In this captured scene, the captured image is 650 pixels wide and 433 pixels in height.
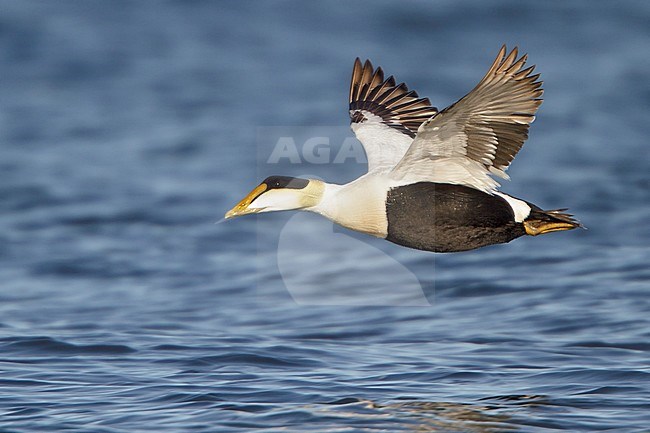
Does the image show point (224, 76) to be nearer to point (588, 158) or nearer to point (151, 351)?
point (588, 158)

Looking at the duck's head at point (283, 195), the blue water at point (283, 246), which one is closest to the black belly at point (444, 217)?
the duck's head at point (283, 195)

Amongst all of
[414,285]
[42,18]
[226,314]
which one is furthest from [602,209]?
[42,18]

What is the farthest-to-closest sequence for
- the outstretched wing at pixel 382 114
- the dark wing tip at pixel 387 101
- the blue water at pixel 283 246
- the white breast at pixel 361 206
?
the dark wing tip at pixel 387 101 < the outstretched wing at pixel 382 114 < the blue water at pixel 283 246 < the white breast at pixel 361 206

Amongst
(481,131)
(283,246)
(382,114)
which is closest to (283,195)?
(481,131)

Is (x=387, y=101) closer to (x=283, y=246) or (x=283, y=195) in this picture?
(x=283, y=195)

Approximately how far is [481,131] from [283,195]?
1.17 metres

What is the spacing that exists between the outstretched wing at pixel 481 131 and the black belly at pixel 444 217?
9 cm

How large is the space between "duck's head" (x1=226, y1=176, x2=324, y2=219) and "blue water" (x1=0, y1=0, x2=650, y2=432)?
113 cm

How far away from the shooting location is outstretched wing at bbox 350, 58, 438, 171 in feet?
24.0

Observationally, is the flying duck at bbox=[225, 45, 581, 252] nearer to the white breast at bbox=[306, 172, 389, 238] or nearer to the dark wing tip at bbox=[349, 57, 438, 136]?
the white breast at bbox=[306, 172, 389, 238]

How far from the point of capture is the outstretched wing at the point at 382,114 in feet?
24.0

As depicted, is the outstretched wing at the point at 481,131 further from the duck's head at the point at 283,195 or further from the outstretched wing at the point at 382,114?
the outstretched wing at the point at 382,114

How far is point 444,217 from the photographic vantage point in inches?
253

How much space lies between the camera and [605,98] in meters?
14.7
